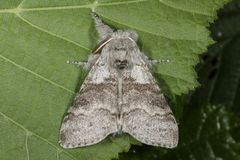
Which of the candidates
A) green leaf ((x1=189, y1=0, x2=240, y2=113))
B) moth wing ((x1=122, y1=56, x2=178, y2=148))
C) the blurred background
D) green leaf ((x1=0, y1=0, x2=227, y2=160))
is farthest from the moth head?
green leaf ((x1=189, y1=0, x2=240, y2=113))

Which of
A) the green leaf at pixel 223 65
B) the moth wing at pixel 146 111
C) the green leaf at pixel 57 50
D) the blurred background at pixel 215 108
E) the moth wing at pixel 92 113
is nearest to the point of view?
the green leaf at pixel 57 50

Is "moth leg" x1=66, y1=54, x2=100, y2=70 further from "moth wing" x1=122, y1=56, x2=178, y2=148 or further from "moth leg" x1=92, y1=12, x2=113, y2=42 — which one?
"moth wing" x1=122, y1=56, x2=178, y2=148

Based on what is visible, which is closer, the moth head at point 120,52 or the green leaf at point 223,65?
the moth head at point 120,52

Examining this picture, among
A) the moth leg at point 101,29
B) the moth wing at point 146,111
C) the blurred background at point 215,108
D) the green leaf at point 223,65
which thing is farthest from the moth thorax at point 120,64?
the green leaf at point 223,65

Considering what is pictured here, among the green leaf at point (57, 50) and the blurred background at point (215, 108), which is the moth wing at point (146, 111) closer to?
the green leaf at point (57, 50)

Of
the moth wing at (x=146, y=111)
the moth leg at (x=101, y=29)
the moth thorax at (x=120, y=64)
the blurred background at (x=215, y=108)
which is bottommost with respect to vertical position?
the blurred background at (x=215, y=108)

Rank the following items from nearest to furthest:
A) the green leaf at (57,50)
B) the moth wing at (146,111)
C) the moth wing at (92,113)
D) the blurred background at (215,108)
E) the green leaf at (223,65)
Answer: the green leaf at (57,50), the moth wing at (92,113), the moth wing at (146,111), the blurred background at (215,108), the green leaf at (223,65)

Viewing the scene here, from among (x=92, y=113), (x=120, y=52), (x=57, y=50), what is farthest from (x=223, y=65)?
(x=57, y=50)

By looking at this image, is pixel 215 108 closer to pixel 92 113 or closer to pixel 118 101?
pixel 118 101
